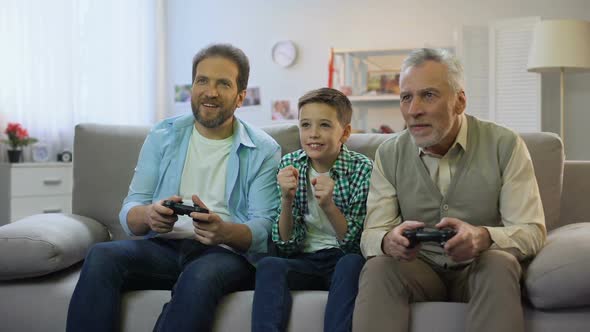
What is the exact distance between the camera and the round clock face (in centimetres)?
546

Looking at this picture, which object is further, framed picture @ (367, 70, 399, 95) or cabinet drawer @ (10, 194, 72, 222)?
framed picture @ (367, 70, 399, 95)

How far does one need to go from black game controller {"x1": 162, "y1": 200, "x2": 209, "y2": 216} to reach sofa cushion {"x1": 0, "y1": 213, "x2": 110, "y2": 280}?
34cm

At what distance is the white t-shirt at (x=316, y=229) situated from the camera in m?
1.99

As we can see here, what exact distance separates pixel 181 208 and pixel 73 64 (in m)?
3.38

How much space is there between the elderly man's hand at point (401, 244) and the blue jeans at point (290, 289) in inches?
5.0

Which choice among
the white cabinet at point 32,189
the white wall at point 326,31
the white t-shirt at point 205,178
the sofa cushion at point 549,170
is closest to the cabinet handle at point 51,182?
the white cabinet at point 32,189

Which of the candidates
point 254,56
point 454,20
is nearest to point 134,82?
point 254,56

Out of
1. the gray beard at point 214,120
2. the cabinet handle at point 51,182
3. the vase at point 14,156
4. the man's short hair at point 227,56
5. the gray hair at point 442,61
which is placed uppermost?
the man's short hair at point 227,56

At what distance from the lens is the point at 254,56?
557cm

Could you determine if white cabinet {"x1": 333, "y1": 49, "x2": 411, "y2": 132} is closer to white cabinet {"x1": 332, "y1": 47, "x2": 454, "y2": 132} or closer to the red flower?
white cabinet {"x1": 332, "y1": 47, "x2": 454, "y2": 132}

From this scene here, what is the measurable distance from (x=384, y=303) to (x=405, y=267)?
0.38ft

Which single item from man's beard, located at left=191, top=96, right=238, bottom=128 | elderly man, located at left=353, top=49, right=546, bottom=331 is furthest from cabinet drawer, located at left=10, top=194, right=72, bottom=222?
elderly man, located at left=353, top=49, right=546, bottom=331

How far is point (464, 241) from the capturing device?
1.54m

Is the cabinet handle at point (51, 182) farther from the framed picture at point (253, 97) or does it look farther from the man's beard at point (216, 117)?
the man's beard at point (216, 117)
